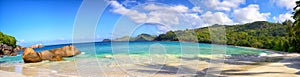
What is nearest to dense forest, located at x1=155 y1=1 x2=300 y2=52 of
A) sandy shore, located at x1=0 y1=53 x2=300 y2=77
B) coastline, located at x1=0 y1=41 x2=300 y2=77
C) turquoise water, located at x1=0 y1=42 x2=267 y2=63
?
turquoise water, located at x1=0 y1=42 x2=267 y2=63

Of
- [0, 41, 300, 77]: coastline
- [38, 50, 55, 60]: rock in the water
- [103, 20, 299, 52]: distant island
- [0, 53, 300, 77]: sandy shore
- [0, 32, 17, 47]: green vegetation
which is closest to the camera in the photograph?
[0, 53, 300, 77]: sandy shore

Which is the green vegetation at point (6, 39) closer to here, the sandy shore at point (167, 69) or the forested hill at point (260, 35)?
the forested hill at point (260, 35)

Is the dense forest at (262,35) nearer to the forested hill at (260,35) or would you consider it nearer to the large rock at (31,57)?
the forested hill at (260,35)

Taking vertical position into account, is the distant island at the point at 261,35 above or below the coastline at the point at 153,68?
above

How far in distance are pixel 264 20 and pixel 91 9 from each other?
27573mm

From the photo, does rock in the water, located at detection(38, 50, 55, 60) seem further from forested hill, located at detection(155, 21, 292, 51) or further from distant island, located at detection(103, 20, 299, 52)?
forested hill, located at detection(155, 21, 292, 51)

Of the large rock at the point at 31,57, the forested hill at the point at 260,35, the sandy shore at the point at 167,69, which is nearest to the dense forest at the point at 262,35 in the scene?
the forested hill at the point at 260,35

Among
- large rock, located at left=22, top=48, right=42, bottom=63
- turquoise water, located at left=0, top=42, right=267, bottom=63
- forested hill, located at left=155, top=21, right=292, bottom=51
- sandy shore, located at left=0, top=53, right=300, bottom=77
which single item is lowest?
sandy shore, located at left=0, top=53, right=300, bottom=77

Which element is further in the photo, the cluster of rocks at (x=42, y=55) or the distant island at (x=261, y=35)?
the distant island at (x=261, y=35)

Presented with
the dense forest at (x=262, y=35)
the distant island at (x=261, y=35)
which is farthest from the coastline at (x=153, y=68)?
the distant island at (x=261, y=35)

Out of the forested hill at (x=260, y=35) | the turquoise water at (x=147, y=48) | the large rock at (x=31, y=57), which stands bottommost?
the large rock at (x=31, y=57)

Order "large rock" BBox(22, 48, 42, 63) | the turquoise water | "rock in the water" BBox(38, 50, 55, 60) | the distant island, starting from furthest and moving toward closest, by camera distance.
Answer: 1. the distant island
2. "rock in the water" BBox(38, 50, 55, 60)
3. "large rock" BBox(22, 48, 42, 63)
4. the turquoise water

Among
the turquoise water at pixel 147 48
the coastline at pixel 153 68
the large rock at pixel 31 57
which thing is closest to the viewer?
the turquoise water at pixel 147 48

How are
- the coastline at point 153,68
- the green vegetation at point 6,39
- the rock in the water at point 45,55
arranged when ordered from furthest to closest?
the green vegetation at point 6,39 → the rock in the water at point 45,55 → the coastline at point 153,68
